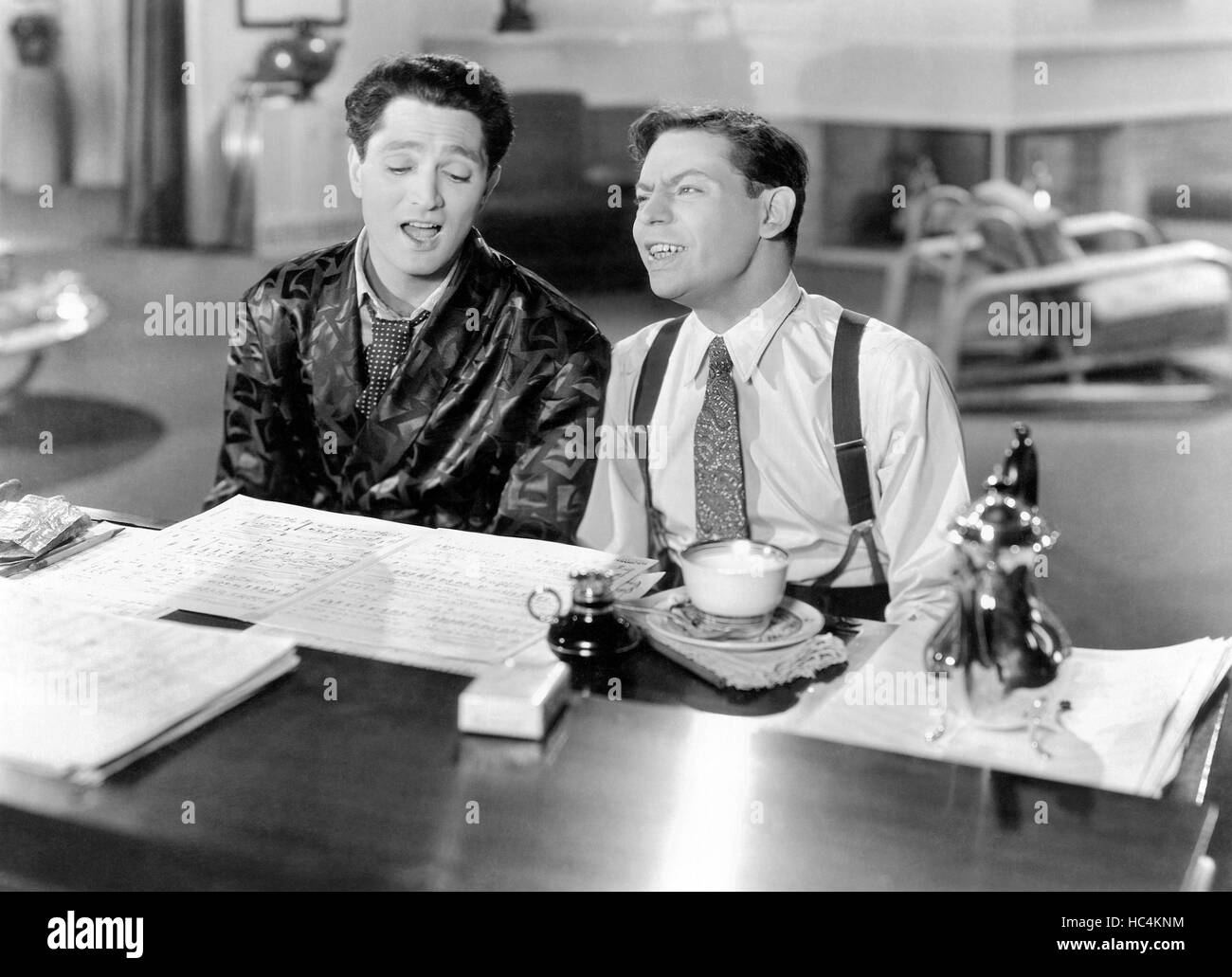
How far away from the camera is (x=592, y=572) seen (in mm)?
1474

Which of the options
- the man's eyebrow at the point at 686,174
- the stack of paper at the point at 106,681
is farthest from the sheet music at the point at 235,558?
the man's eyebrow at the point at 686,174

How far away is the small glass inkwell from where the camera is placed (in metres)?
1.45

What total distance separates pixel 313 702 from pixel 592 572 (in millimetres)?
303

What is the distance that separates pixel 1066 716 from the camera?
133cm

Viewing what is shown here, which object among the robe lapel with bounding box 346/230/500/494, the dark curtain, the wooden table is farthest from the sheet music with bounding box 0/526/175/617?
the dark curtain

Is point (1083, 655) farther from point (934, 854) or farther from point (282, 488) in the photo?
point (282, 488)

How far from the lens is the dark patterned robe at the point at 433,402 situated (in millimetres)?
2262

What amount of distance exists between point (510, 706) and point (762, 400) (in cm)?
88

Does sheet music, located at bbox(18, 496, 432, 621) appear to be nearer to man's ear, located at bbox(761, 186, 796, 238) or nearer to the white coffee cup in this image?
the white coffee cup

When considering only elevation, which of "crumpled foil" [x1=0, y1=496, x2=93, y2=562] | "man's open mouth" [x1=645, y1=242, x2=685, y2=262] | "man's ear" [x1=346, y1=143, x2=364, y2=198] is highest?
"man's ear" [x1=346, y1=143, x2=364, y2=198]

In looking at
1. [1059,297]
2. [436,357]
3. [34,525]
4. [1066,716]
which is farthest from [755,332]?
[1059,297]

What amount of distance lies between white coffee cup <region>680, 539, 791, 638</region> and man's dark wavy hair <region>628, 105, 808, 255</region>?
0.73 meters

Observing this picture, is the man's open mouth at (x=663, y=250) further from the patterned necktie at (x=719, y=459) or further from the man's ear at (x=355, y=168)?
the man's ear at (x=355, y=168)

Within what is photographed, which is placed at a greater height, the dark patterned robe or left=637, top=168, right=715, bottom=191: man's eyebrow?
left=637, top=168, right=715, bottom=191: man's eyebrow
